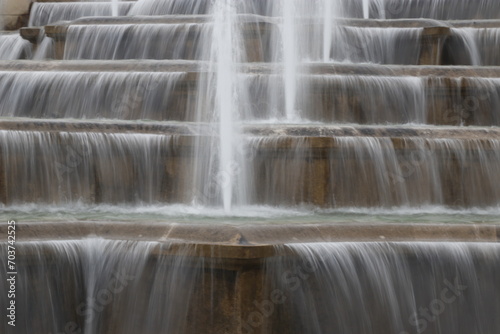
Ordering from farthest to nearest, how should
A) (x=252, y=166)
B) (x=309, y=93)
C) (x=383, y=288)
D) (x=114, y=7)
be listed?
1. (x=114, y=7)
2. (x=309, y=93)
3. (x=252, y=166)
4. (x=383, y=288)

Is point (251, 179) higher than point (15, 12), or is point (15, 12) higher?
point (15, 12)

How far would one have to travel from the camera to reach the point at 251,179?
8.63 m

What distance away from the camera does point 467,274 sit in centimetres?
678

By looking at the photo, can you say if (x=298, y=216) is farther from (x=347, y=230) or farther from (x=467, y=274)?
(x=467, y=274)

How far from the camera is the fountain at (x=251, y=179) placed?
259 inches

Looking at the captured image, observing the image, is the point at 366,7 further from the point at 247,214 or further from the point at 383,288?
the point at 383,288

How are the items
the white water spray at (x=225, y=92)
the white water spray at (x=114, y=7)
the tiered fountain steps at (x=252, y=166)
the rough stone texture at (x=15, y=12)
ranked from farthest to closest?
the rough stone texture at (x=15, y=12) → the white water spray at (x=114, y=7) → the white water spray at (x=225, y=92) → the tiered fountain steps at (x=252, y=166)

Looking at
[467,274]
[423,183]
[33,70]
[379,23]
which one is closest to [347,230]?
[467,274]

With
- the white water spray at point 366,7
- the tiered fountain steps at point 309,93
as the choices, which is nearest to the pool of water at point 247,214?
the tiered fountain steps at point 309,93

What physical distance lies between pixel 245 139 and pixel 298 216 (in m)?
1.22

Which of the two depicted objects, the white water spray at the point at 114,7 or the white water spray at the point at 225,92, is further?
the white water spray at the point at 114,7

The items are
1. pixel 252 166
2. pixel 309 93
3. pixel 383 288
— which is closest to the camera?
pixel 383 288

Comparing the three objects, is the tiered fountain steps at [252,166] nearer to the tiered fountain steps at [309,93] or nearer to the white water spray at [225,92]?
the white water spray at [225,92]

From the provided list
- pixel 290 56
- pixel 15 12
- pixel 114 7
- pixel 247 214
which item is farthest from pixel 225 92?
pixel 15 12
